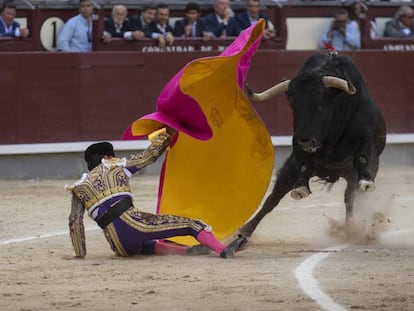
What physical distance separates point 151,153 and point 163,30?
5.64 meters

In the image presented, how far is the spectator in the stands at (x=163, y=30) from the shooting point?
490 inches

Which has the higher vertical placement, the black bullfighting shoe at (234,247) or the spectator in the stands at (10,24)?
the spectator in the stands at (10,24)

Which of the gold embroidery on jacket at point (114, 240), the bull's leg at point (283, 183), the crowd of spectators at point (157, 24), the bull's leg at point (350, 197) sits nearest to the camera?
the gold embroidery on jacket at point (114, 240)

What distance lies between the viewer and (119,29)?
Result: 12.6 meters

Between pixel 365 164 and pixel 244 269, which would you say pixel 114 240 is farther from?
pixel 365 164

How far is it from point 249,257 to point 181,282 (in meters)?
1.10

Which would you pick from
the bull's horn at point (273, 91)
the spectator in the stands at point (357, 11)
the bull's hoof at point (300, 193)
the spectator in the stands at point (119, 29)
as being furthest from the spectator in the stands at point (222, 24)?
the bull's hoof at point (300, 193)

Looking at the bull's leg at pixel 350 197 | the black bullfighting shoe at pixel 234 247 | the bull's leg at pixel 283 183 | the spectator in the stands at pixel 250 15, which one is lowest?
Result: the bull's leg at pixel 350 197

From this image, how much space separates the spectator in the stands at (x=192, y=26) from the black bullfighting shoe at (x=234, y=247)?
18.3 ft

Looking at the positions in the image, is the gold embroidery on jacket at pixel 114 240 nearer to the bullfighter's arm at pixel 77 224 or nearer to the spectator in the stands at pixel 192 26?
the bullfighter's arm at pixel 77 224

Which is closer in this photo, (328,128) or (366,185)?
(366,185)

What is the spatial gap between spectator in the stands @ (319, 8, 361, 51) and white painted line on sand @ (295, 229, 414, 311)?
19.8 feet

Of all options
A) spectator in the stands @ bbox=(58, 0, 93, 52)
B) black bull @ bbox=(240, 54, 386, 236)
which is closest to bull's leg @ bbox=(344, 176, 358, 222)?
black bull @ bbox=(240, 54, 386, 236)

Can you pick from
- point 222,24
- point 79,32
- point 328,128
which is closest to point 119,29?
point 79,32
